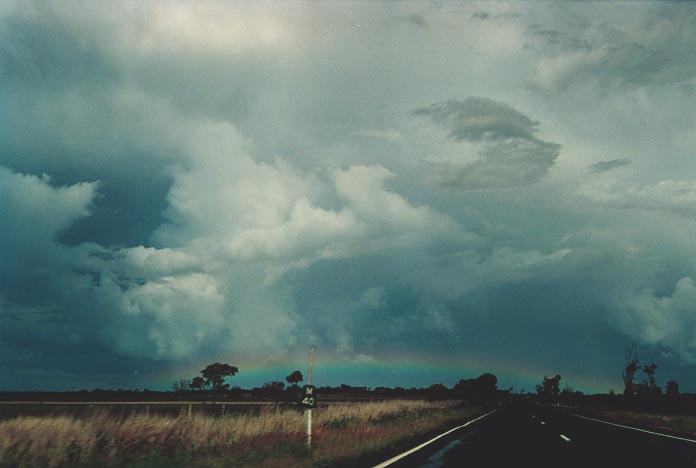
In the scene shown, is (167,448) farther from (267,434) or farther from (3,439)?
(267,434)

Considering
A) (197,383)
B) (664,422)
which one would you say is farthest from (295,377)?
(664,422)

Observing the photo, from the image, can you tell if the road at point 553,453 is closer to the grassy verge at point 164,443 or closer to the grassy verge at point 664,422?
the grassy verge at point 164,443

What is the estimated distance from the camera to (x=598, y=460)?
12430 millimetres

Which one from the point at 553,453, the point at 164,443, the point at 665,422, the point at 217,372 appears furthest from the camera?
the point at 217,372

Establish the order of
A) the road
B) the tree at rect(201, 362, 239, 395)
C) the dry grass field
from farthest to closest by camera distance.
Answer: the tree at rect(201, 362, 239, 395), the dry grass field, the road

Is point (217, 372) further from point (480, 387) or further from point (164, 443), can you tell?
point (164, 443)

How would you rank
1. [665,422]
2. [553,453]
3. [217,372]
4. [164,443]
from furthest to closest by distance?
[217,372] → [665,422] → [553,453] → [164,443]

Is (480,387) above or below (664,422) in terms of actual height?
above

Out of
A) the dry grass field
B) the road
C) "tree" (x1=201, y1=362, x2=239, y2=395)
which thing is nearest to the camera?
the road

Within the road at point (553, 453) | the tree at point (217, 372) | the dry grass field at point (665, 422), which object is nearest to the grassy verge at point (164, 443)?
the road at point (553, 453)

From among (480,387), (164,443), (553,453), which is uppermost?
(480,387)

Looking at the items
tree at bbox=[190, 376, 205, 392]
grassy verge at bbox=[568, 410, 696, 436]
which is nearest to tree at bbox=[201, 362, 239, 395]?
tree at bbox=[190, 376, 205, 392]

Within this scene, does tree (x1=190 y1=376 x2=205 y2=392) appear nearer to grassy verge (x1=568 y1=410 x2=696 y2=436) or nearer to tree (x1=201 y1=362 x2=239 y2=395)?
tree (x1=201 y1=362 x2=239 y2=395)

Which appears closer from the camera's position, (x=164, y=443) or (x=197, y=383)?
(x=164, y=443)
